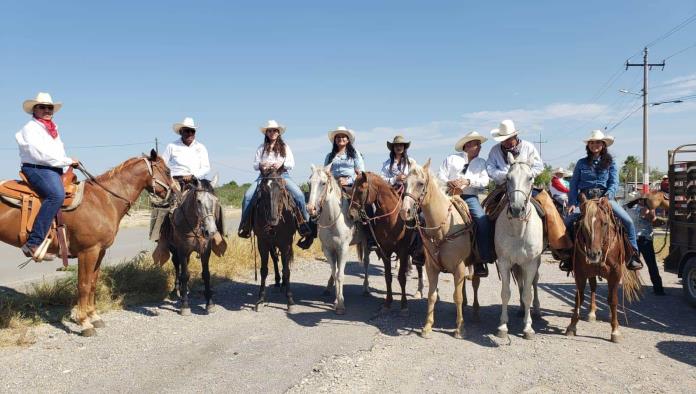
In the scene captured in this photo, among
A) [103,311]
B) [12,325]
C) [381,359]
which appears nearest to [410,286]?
[381,359]

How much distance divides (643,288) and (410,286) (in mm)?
4567

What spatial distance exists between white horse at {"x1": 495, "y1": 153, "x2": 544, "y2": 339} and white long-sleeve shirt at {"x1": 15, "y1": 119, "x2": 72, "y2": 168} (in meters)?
5.53

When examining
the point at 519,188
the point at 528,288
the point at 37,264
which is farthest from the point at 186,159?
the point at 37,264

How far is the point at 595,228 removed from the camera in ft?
17.0

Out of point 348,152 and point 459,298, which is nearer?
point 459,298

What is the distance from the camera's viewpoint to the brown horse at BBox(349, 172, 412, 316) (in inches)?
249

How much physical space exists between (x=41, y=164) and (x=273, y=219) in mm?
3043

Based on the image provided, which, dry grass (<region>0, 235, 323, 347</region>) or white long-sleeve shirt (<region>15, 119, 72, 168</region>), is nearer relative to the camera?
white long-sleeve shirt (<region>15, 119, 72, 168</region>)

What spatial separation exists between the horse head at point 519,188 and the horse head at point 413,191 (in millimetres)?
1027

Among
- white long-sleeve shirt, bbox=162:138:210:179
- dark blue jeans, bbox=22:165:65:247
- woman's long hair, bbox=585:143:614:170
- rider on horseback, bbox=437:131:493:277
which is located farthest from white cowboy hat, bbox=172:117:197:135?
woman's long hair, bbox=585:143:614:170

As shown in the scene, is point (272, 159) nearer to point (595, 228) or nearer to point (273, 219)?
point (273, 219)

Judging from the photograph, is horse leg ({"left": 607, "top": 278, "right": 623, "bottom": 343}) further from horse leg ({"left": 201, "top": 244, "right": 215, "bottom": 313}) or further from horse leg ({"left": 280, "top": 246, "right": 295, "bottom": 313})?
horse leg ({"left": 201, "top": 244, "right": 215, "bottom": 313})

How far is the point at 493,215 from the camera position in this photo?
5.76 metres

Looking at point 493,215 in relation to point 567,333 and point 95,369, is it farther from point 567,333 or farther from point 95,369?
Result: point 95,369
